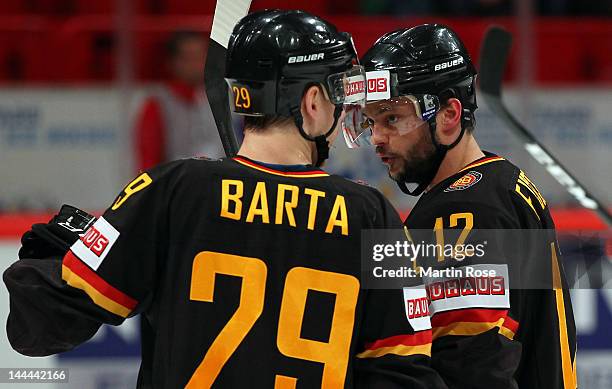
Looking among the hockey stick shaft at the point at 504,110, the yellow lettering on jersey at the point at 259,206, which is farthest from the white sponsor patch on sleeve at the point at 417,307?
the hockey stick shaft at the point at 504,110

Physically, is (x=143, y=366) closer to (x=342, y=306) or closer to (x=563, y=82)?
(x=342, y=306)

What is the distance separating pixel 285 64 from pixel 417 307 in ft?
1.41

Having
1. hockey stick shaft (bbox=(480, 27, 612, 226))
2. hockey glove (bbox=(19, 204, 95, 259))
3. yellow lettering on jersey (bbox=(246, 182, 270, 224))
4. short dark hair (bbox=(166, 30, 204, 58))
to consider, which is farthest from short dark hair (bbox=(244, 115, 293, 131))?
short dark hair (bbox=(166, 30, 204, 58))

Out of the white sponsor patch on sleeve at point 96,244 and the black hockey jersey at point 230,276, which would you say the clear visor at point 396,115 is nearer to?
the black hockey jersey at point 230,276

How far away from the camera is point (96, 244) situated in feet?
5.39

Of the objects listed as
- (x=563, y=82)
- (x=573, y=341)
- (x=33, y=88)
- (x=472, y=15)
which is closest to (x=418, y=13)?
(x=472, y=15)

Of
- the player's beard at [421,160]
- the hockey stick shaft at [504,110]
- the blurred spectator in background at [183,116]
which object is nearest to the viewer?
the player's beard at [421,160]

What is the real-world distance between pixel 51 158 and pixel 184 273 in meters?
3.61

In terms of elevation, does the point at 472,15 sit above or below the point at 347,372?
above

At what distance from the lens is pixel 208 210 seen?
166 cm

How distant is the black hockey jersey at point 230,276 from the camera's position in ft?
5.41

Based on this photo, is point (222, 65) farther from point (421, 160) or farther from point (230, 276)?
point (230, 276)

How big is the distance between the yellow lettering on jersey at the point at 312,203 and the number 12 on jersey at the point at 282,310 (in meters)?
0.07

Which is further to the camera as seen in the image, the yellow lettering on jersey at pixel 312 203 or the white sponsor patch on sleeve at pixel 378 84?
the white sponsor patch on sleeve at pixel 378 84
